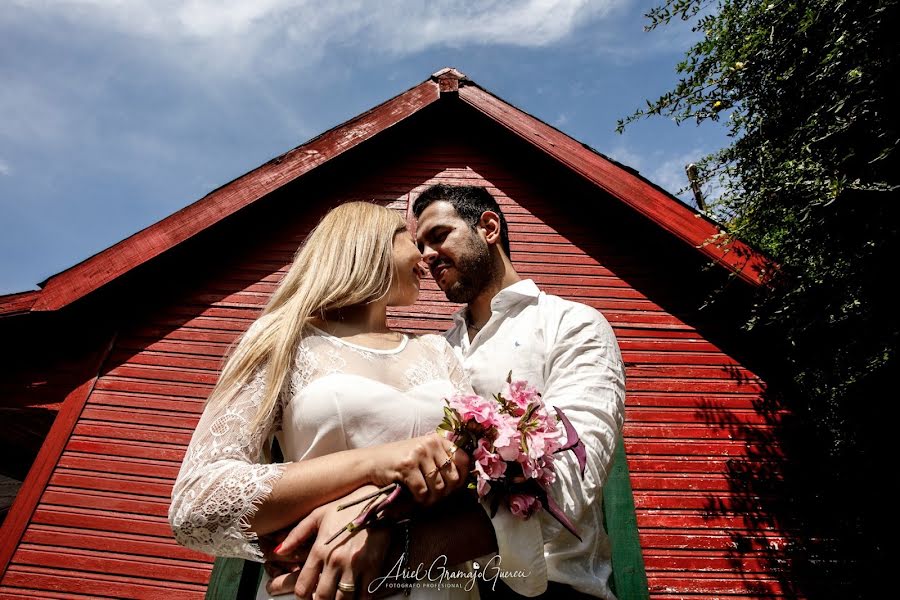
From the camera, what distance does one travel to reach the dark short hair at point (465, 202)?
2.71m

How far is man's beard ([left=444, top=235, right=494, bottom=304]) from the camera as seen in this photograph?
8.36ft

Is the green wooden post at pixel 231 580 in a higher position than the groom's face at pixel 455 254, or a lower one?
lower

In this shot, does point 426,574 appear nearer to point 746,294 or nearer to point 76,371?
point 746,294

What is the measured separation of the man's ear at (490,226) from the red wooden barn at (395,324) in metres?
1.38

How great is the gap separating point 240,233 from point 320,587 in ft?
13.1

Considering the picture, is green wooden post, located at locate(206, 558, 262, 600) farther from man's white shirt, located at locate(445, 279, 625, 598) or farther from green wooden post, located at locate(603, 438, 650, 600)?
green wooden post, located at locate(603, 438, 650, 600)

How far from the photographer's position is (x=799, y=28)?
2582 millimetres

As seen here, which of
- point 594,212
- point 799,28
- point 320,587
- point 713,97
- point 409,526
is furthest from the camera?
Result: point 594,212

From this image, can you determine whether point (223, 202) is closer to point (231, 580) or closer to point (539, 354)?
point (231, 580)

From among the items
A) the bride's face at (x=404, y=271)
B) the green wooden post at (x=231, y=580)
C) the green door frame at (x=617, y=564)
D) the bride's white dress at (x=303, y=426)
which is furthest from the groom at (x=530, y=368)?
the green wooden post at (x=231, y=580)

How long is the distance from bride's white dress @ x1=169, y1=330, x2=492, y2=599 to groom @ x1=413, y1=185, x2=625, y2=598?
1.15ft

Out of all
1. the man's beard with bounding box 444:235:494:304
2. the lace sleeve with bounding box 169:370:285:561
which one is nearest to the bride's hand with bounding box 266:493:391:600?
the lace sleeve with bounding box 169:370:285:561

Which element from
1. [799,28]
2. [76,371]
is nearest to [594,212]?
[799,28]
